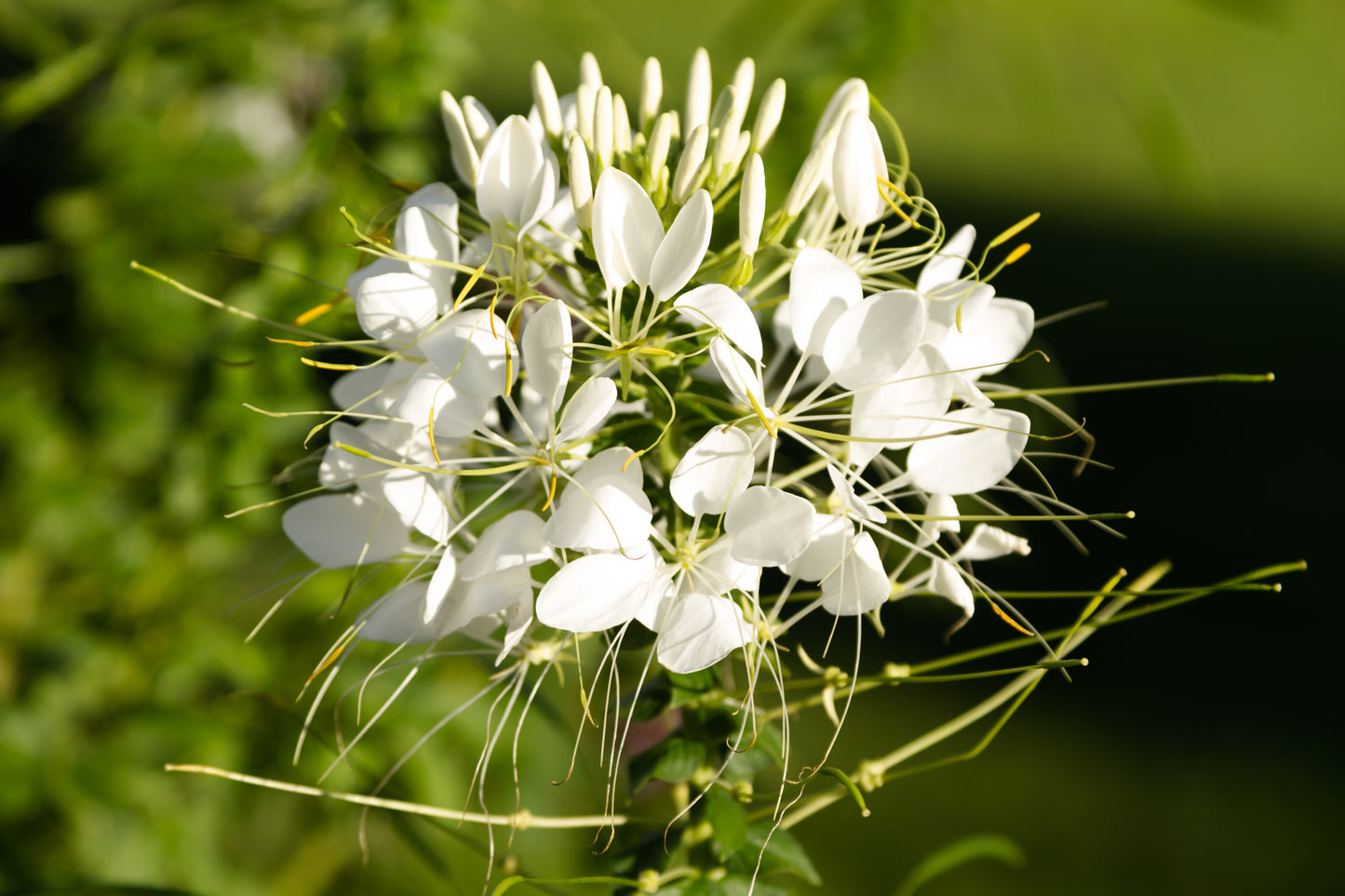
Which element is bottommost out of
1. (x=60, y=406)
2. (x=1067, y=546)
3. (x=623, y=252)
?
(x=1067, y=546)

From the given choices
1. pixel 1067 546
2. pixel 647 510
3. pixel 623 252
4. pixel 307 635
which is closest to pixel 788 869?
pixel 647 510

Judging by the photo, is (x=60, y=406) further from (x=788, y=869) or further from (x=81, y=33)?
(x=788, y=869)

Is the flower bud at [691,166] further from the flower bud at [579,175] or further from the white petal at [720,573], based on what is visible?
the white petal at [720,573]

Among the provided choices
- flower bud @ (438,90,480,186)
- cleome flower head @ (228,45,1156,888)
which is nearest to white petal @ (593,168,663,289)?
cleome flower head @ (228,45,1156,888)

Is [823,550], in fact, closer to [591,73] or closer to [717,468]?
[717,468]

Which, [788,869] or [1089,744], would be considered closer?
[788,869]

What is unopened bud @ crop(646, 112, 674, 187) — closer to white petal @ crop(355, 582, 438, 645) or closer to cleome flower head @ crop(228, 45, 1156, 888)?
cleome flower head @ crop(228, 45, 1156, 888)

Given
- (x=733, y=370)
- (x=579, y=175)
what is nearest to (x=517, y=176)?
(x=579, y=175)
